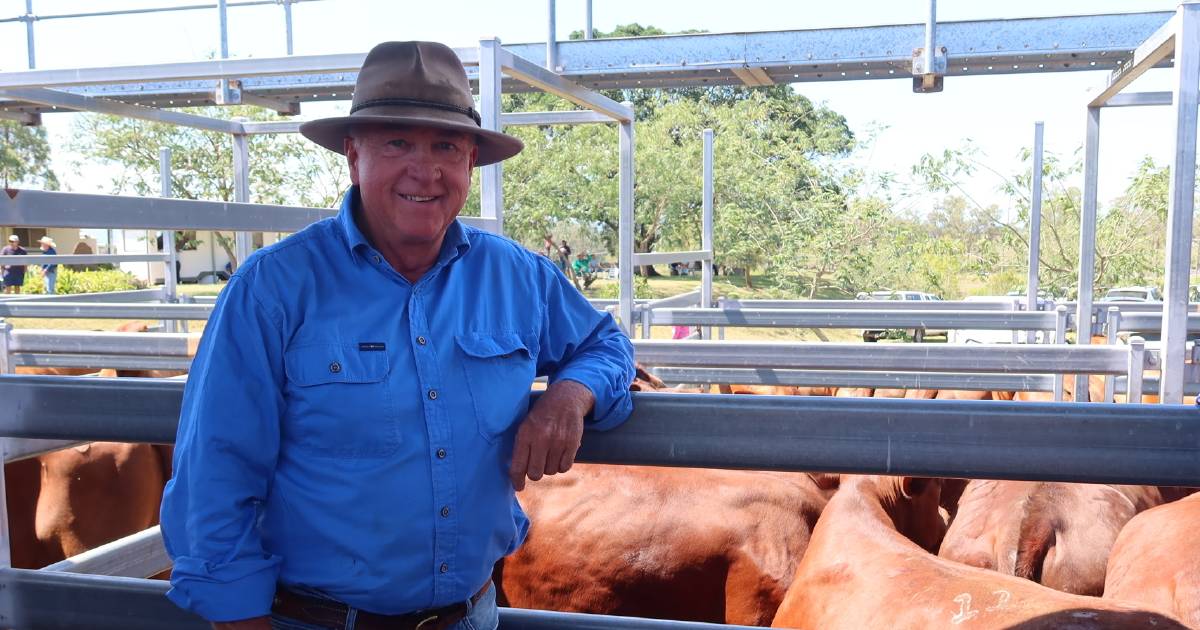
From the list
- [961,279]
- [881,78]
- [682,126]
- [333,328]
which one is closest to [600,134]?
[682,126]

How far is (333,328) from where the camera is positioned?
1.62m

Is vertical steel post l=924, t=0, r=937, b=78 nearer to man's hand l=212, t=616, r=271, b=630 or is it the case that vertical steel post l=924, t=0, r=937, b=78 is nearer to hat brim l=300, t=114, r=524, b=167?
hat brim l=300, t=114, r=524, b=167

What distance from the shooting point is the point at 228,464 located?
152 cm

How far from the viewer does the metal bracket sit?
4309mm

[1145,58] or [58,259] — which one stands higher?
[1145,58]

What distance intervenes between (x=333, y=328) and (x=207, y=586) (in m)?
0.43

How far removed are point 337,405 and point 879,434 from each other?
83 centimetres

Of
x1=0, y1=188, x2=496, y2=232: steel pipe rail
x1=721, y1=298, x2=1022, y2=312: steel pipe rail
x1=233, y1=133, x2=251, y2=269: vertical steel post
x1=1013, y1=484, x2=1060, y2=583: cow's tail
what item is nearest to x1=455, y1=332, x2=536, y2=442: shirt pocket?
x1=0, y1=188, x2=496, y2=232: steel pipe rail

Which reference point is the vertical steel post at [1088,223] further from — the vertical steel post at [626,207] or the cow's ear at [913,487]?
the vertical steel post at [626,207]

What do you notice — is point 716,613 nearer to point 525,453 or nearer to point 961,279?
point 525,453

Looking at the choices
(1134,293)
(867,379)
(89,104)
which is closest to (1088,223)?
(867,379)

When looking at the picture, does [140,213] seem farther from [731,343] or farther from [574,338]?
[731,343]

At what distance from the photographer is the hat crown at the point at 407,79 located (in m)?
1.78

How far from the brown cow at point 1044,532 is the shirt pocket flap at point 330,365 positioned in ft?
9.13
